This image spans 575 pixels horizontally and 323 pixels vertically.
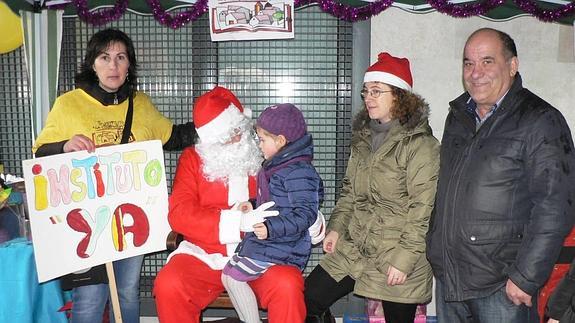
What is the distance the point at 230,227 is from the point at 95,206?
0.69 meters

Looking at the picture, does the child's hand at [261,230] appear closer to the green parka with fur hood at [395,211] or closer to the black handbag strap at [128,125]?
the green parka with fur hood at [395,211]

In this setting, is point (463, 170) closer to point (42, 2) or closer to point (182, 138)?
point (182, 138)

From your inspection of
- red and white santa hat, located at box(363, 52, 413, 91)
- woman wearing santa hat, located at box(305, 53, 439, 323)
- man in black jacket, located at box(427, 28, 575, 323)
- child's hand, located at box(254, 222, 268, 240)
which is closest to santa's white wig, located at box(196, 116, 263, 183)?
child's hand, located at box(254, 222, 268, 240)

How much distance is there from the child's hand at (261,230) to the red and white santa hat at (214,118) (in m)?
0.57

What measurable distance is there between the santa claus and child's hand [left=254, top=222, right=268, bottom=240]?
0.05 meters

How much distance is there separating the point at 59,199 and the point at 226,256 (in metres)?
0.87

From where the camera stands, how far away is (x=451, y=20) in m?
3.46

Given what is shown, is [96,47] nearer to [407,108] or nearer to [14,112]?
[14,112]

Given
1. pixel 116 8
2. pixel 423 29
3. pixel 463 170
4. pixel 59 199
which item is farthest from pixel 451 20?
pixel 59 199

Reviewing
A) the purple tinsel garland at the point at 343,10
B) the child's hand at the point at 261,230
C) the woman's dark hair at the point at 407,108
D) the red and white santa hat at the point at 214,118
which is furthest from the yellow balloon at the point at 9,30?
the woman's dark hair at the point at 407,108

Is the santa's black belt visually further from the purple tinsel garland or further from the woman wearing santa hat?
the purple tinsel garland

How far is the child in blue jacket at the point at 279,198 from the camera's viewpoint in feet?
8.48

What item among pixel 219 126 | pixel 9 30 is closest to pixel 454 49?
pixel 219 126

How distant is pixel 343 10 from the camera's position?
3.34m
